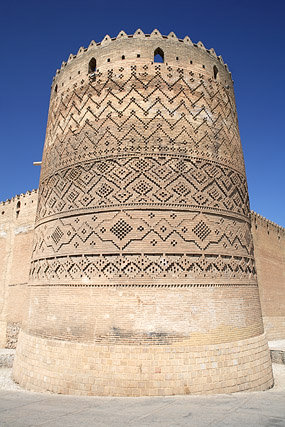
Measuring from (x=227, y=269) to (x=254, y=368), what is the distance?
1.65 meters

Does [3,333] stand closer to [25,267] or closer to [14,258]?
[25,267]

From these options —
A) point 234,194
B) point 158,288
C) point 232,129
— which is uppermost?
point 232,129

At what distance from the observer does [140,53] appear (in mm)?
6023

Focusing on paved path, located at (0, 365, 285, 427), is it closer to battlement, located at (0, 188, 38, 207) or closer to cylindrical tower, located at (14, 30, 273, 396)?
cylindrical tower, located at (14, 30, 273, 396)

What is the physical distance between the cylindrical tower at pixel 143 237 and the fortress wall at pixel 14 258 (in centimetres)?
394

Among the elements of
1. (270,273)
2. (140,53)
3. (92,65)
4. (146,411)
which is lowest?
(146,411)

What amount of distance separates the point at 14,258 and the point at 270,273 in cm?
977

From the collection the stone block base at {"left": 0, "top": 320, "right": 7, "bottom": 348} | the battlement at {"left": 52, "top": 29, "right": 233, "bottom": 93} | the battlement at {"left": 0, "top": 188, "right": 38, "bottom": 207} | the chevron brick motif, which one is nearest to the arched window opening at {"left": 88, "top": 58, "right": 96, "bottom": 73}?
the battlement at {"left": 52, "top": 29, "right": 233, "bottom": 93}

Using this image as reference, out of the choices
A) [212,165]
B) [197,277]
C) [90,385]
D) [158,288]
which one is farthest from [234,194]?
[90,385]

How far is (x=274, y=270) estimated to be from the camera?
12.3m

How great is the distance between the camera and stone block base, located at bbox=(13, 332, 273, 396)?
4281 millimetres

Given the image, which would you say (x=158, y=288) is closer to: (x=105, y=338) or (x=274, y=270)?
(x=105, y=338)

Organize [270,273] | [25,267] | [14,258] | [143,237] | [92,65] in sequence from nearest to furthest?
[143,237] → [92,65] → [25,267] → [14,258] → [270,273]

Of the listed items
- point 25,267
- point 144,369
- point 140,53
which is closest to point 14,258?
point 25,267
